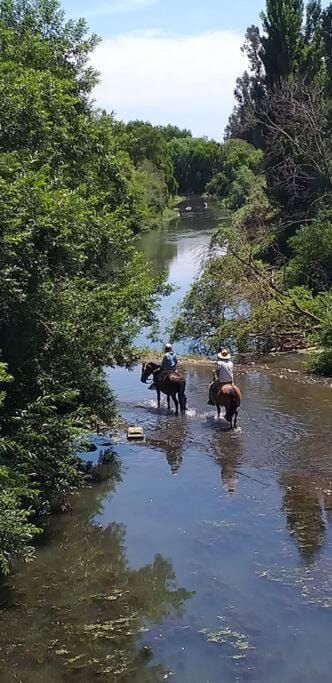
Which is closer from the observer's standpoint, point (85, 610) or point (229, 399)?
point (85, 610)

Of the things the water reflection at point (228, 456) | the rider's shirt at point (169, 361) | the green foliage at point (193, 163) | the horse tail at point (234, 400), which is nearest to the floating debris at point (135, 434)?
the water reflection at point (228, 456)

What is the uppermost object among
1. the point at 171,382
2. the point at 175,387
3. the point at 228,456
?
the point at 171,382

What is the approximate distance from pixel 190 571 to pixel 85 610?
177 cm

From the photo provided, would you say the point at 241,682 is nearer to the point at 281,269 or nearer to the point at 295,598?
the point at 295,598

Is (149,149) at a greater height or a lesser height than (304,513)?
greater

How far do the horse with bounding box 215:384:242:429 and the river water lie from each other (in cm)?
38

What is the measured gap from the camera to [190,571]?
11531 mm

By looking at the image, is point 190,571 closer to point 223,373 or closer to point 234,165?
point 223,373

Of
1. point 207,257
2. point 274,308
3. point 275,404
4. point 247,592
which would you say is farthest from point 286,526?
point 207,257

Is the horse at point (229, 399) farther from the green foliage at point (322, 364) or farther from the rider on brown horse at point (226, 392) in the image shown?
the green foliage at point (322, 364)

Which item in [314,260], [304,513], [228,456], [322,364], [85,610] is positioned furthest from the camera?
[314,260]

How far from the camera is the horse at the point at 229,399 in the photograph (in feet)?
62.3

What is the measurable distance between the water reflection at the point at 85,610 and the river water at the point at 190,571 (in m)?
0.02

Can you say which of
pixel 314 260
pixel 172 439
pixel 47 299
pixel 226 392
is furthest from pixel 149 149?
pixel 47 299
